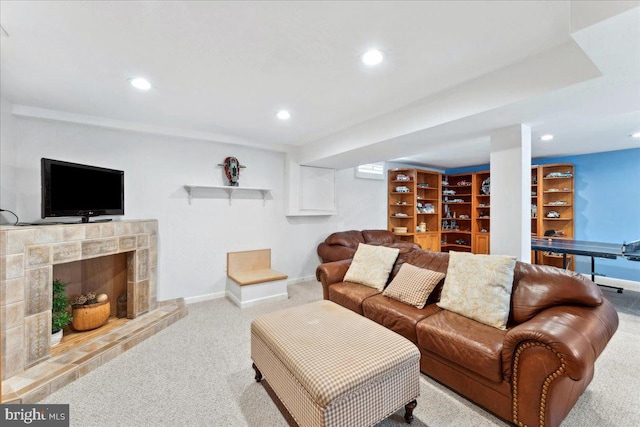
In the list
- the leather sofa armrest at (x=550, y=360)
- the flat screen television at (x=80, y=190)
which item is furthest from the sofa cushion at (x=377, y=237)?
the flat screen television at (x=80, y=190)

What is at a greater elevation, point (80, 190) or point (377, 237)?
point (80, 190)

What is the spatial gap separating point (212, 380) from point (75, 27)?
8.31 feet

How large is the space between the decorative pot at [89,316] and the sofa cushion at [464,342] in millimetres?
3064

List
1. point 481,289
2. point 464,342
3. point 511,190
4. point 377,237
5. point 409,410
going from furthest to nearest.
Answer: point 377,237 < point 511,190 < point 481,289 < point 464,342 < point 409,410

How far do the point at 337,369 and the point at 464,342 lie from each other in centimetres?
93

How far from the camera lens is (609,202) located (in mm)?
4730

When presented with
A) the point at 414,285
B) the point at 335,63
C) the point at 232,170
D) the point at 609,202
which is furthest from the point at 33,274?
the point at 609,202

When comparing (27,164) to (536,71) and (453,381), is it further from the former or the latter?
(536,71)

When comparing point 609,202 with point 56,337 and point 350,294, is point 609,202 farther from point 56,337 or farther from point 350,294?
point 56,337

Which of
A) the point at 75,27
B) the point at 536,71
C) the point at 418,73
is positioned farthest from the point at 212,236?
the point at 536,71

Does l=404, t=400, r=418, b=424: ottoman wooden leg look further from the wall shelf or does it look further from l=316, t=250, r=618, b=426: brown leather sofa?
the wall shelf

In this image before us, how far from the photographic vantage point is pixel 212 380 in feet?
6.91

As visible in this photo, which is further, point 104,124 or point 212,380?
point 104,124

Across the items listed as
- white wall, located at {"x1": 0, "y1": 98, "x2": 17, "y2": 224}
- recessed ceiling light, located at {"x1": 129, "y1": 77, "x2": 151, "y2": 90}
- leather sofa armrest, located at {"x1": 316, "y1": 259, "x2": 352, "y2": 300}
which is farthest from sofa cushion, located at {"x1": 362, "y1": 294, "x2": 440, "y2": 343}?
white wall, located at {"x1": 0, "y1": 98, "x2": 17, "y2": 224}
